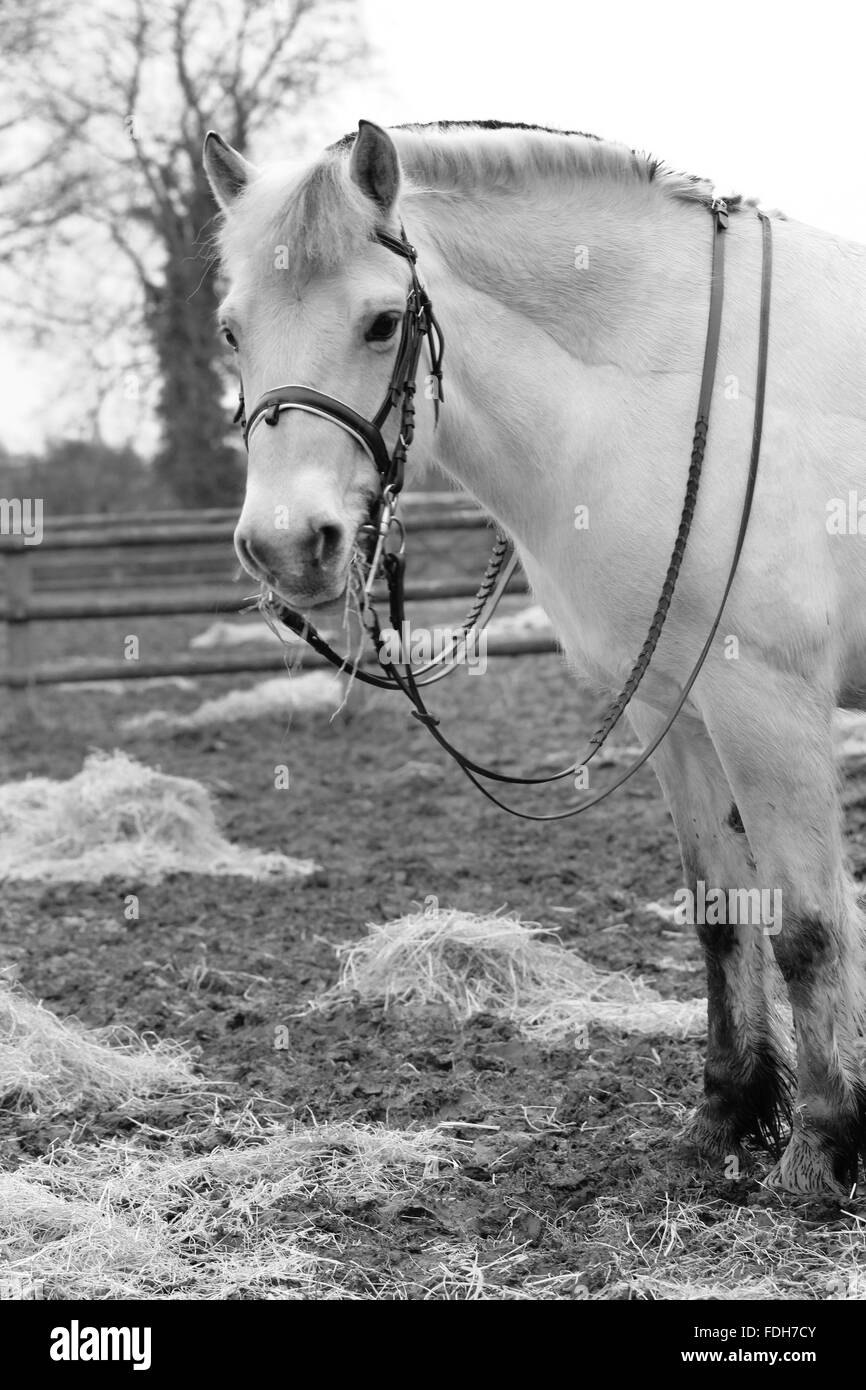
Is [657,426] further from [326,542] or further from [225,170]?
[225,170]

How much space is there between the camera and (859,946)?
265 cm

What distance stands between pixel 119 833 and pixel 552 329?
3714 millimetres

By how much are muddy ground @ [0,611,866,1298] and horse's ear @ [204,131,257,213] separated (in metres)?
2.07

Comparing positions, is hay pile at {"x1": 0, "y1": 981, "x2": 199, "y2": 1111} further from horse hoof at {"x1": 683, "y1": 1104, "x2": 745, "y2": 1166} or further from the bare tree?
the bare tree

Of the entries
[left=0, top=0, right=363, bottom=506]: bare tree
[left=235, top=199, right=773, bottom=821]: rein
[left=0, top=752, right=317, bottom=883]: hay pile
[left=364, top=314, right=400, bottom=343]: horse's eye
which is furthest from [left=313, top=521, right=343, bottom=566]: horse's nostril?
[left=0, top=0, right=363, bottom=506]: bare tree

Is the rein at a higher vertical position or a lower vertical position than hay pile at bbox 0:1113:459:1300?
higher

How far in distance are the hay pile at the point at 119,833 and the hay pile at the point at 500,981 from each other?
4.35 feet

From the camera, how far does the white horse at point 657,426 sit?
2.50 meters

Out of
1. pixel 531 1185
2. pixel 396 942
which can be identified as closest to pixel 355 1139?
pixel 531 1185

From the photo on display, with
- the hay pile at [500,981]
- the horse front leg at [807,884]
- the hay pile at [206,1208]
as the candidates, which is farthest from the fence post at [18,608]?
the horse front leg at [807,884]

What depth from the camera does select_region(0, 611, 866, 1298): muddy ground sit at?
266 cm

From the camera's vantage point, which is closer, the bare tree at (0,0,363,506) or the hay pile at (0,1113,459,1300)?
the hay pile at (0,1113,459,1300)
